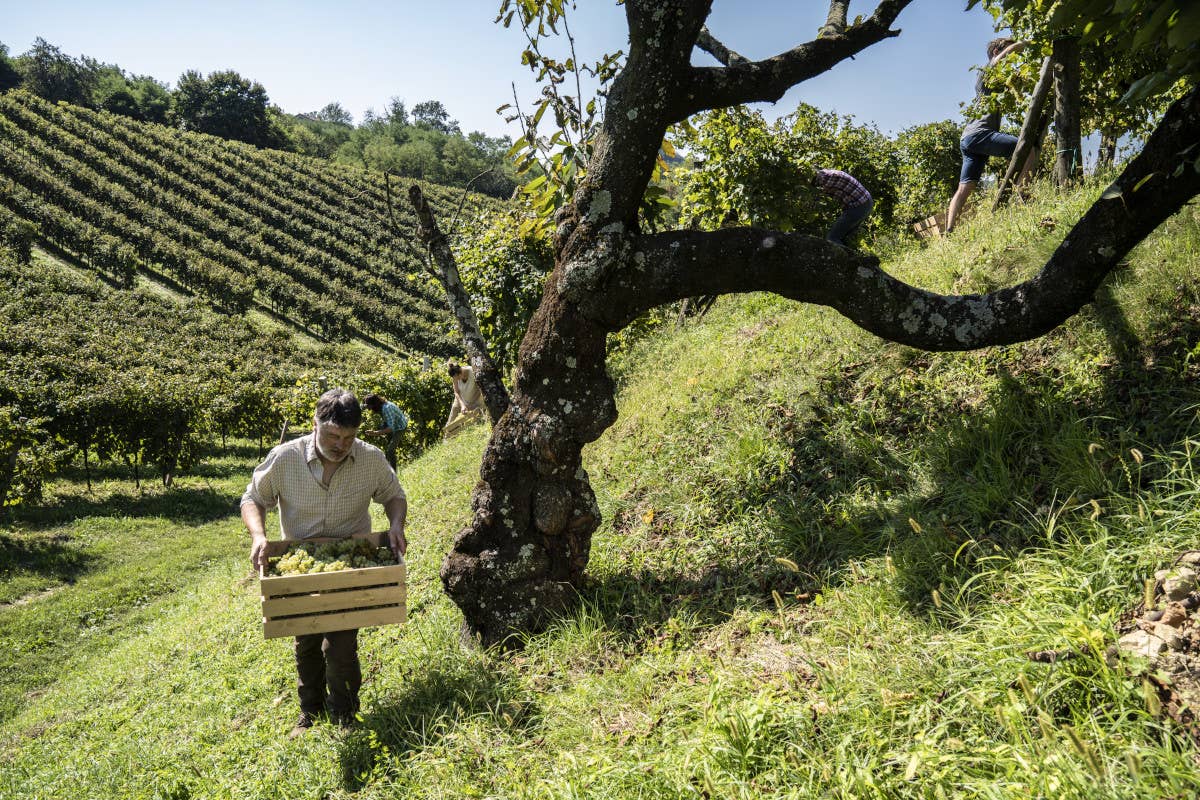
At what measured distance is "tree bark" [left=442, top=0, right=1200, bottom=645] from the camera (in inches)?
139

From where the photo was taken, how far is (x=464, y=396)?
12.0 meters

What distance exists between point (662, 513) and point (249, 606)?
5.22 metres

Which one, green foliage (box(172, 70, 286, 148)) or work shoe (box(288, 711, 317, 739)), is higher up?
green foliage (box(172, 70, 286, 148))

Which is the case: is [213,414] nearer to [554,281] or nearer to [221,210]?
[554,281]

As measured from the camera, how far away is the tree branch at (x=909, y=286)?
296 centimetres

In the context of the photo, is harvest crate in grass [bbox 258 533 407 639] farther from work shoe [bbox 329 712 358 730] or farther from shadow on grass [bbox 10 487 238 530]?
shadow on grass [bbox 10 487 238 530]

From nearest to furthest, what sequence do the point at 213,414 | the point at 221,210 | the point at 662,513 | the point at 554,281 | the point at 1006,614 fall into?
the point at 1006,614
the point at 554,281
the point at 662,513
the point at 213,414
the point at 221,210

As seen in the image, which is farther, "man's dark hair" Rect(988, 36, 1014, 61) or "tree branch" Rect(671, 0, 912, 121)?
"man's dark hair" Rect(988, 36, 1014, 61)

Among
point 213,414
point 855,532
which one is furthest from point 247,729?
point 213,414

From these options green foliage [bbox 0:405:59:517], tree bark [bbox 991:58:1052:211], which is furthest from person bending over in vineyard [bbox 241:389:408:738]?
green foliage [bbox 0:405:59:517]

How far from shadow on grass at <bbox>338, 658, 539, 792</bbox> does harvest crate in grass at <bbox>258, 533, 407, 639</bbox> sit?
1.70 feet

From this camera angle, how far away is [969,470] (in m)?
3.70

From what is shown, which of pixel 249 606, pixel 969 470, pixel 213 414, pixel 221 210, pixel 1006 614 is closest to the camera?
pixel 1006 614

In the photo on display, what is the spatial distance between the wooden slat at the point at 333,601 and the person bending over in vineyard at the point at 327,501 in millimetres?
318
